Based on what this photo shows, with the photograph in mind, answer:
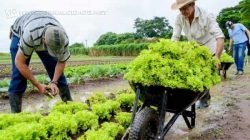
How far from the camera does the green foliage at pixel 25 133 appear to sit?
12.2 ft

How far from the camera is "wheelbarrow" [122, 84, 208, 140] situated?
3.85m

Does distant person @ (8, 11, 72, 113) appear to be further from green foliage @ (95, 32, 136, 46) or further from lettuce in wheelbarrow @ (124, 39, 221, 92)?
green foliage @ (95, 32, 136, 46)

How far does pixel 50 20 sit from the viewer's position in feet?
15.5

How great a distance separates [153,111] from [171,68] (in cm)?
51

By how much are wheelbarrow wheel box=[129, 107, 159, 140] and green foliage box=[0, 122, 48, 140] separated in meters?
0.96

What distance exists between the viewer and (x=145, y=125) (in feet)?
12.9

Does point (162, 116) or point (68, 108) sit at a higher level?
point (162, 116)

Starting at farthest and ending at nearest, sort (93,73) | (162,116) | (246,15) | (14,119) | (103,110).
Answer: (246,15) → (93,73) → (103,110) → (14,119) → (162,116)

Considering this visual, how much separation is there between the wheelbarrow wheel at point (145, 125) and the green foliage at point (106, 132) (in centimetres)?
41

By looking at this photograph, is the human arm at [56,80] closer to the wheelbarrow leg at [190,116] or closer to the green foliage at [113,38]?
the wheelbarrow leg at [190,116]

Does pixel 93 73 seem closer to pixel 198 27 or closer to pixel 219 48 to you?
pixel 198 27

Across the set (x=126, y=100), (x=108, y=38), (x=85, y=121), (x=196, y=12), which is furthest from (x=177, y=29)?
(x=108, y=38)

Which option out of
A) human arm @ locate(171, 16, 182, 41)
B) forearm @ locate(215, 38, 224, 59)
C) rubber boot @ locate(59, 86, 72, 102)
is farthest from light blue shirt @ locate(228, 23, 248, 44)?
rubber boot @ locate(59, 86, 72, 102)

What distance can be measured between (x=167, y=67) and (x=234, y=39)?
9317 mm
